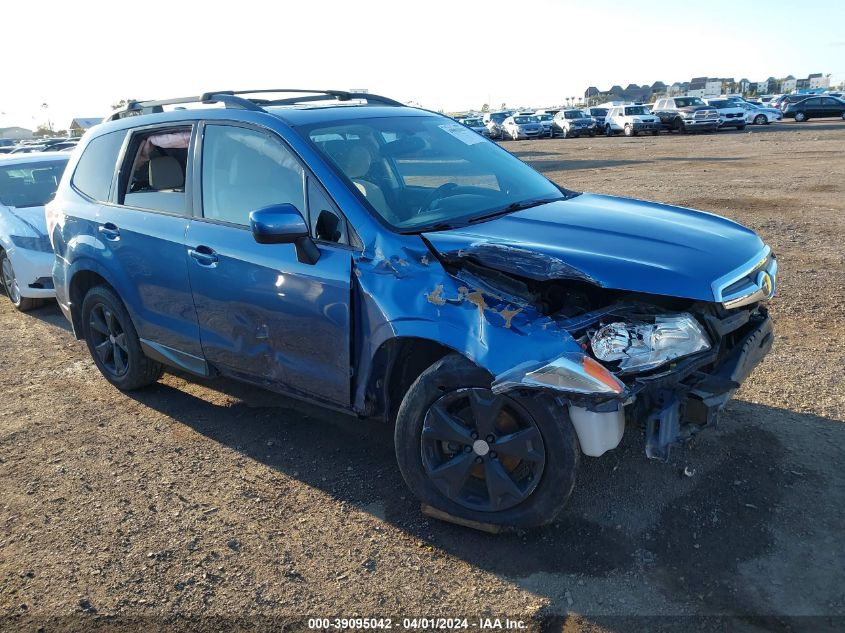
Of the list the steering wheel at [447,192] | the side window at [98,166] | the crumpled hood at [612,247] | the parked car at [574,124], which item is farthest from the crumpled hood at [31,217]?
the parked car at [574,124]

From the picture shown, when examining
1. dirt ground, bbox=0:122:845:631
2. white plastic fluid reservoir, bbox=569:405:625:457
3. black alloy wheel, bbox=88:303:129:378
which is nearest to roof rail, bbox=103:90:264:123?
black alloy wheel, bbox=88:303:129:378

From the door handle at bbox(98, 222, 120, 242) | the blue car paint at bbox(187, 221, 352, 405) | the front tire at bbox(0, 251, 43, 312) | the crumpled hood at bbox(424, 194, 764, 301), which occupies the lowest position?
the front tire at bbox(0, 251, 43, 312)

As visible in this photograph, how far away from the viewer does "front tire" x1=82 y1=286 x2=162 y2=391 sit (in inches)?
197

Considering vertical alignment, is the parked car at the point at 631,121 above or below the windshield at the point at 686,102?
below

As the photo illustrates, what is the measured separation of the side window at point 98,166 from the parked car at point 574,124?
127ft

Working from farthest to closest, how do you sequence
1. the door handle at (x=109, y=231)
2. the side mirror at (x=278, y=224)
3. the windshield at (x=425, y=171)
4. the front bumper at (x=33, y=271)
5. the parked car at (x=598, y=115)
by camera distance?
the parked car at (x=598, y=115) → the front bumper at (x=33, y=271) → the door handle at (x=109, y=231) → the windshield at (x=425, y=171) → the side mirror at (x=278, y=224)

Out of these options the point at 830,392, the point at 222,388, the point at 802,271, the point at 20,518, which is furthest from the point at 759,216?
the point at 20,518

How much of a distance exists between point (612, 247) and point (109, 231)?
3406mm

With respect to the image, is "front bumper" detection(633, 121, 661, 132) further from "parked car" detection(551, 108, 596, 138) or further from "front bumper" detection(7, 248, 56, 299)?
"front bumper" detection(7, 248, 56, 299)

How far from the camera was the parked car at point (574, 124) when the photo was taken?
41062 mm

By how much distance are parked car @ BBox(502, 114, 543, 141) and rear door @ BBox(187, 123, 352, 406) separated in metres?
41.4

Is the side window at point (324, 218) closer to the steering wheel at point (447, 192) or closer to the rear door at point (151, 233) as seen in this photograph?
the steering wheel at point (447, 192)

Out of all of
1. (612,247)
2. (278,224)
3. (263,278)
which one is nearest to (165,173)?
(263,278)

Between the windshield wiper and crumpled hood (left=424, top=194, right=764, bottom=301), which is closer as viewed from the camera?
crumpled hood (left=424, top=194, right=764, bottom=301)
